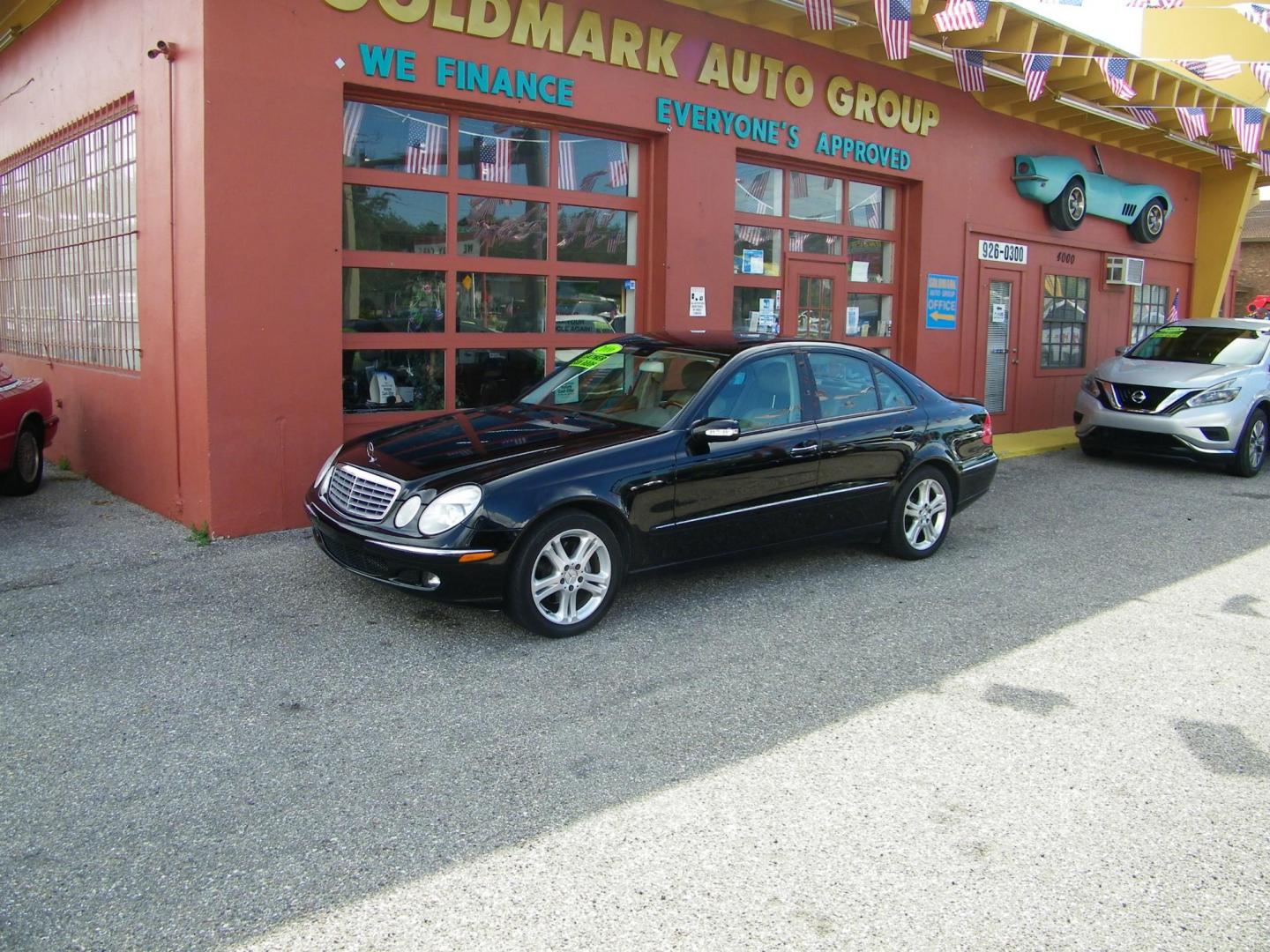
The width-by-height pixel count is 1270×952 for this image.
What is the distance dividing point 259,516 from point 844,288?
7.04m

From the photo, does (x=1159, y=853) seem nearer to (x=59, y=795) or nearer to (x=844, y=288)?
(x=59, y=795)

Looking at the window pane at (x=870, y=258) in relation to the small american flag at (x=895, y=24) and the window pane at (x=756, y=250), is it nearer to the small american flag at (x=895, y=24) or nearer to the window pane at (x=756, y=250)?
the window pane at (x=756, y=250)

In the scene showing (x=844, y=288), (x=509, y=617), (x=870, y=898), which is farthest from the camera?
(x=844, y=288)

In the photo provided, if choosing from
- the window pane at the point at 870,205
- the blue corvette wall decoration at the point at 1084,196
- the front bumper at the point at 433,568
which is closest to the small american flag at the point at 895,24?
the window pane at the point at 870,205

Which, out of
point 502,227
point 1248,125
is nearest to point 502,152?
point 502,227

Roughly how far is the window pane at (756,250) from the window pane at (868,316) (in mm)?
1375

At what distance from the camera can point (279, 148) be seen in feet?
23.7

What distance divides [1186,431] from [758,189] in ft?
16.8

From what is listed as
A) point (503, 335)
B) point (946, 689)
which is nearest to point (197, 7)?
point (503, 335)

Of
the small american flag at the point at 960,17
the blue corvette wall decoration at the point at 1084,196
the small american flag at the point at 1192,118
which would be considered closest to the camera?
the small american flag at the point at 960,17

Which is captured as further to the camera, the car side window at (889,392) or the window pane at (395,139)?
the window pane at (395,139)

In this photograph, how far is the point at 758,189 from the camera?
34.9 ft

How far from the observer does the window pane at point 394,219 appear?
7.95 metres

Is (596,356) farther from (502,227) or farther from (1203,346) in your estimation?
(1203,346)
